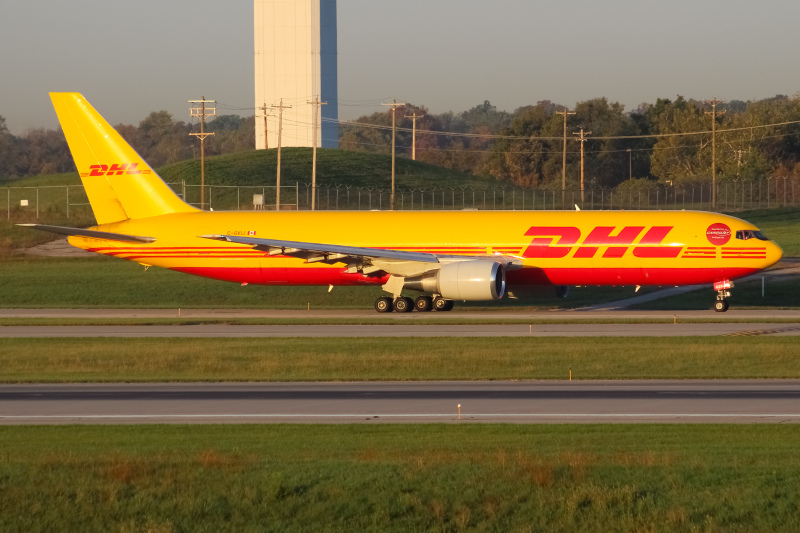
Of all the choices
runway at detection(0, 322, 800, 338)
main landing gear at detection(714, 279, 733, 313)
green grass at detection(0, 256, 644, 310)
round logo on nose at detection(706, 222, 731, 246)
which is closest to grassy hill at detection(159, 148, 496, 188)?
green grass at detection(0, 256, 644, 310)

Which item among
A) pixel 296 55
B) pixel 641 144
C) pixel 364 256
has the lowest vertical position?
pixel 364 256

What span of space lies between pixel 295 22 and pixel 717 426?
131 meters

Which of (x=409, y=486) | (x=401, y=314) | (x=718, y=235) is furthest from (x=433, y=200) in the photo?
(x=409, y=486)

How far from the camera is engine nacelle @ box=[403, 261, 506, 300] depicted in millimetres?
43219

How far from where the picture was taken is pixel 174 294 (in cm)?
5928

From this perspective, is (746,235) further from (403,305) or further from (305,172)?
(305,172)

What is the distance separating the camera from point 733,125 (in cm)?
14125

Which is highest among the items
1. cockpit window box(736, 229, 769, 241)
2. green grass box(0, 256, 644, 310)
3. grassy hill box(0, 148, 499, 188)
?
grassy hill box(0, 148, 499, 188)

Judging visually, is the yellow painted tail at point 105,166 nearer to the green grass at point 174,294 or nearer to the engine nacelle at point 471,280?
the green grass at point 174,294

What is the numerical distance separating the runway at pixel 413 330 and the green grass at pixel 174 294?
10928mm

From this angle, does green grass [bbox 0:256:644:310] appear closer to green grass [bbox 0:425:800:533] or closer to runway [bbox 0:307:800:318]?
runway [bbox 0:307:800:318]

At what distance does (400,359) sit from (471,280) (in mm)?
13345

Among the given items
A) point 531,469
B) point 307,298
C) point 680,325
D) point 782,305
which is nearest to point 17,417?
point 531,469

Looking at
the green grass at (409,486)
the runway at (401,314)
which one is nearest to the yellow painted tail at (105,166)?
the runway at (401,314)
